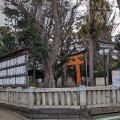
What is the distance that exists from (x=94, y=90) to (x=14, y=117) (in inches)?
156

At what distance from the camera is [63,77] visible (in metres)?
37.9

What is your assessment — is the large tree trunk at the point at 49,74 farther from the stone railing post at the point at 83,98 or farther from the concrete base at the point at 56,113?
the stone railing post at the point at 83,98

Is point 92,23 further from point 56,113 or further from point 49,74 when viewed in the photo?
point 56,113

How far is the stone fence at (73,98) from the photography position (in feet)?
38.0

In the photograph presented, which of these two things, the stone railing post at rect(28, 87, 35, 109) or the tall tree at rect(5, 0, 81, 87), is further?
the tall tree at rect(5, 0, 81, 87)

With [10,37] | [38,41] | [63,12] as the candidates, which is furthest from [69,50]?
[38,41]

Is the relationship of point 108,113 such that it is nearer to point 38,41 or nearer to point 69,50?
point 38,41

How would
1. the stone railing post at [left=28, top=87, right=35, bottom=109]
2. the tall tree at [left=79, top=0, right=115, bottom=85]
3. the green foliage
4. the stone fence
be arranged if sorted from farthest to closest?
the tall tree at [left=79, top=0, right=115, bottom=85] → the green foliage → the stone railing post at [left=28, top=87, right=35, bottom=109] → the stone fence

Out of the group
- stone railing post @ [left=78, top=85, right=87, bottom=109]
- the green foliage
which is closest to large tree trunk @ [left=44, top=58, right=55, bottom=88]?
the green foliage

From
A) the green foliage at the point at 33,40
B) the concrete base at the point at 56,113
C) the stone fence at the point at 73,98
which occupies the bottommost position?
the concrete base at the point at 56,113

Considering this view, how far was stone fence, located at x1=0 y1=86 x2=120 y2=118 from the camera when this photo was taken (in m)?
11.6

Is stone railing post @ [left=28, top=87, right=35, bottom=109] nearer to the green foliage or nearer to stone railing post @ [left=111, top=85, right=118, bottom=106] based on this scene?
stone railing post @ [left=111, top=85, right=118, bottom=106]

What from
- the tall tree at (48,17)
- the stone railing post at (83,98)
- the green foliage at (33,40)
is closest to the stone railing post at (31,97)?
the stone railing post at (83,98)

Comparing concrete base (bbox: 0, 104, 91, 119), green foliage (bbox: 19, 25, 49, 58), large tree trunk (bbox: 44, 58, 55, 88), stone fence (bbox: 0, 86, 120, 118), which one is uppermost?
green foliage (bbox: 19, 25, 49, 58)
